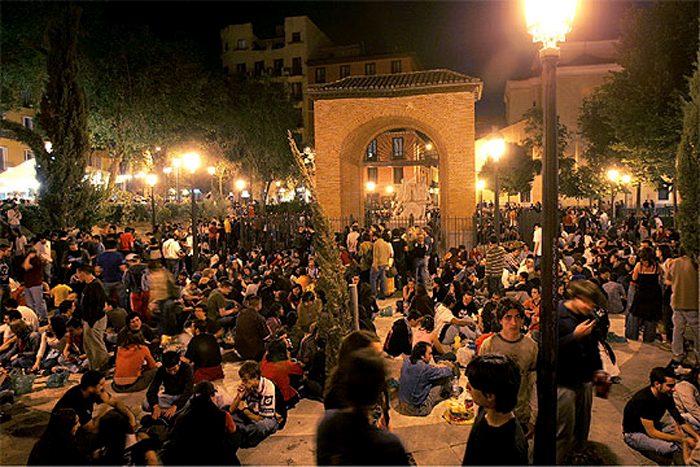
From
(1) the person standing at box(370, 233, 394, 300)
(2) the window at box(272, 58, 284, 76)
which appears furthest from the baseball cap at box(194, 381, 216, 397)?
(2) the window at box(272, 58, 284, 76)

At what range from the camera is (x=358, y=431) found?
255cm

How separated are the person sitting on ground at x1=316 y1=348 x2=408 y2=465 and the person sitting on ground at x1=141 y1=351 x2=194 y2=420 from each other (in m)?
3.49

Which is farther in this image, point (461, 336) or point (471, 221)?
point (471, 221)

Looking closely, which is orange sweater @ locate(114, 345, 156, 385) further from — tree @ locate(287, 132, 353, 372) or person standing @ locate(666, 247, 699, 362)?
person standing @ locate(666, 247, 699, 362)

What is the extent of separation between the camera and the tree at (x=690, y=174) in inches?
328

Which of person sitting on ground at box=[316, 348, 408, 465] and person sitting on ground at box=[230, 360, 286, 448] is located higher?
person sitting on ground at box=[316, 348, 408, 465]

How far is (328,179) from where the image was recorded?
894 inches

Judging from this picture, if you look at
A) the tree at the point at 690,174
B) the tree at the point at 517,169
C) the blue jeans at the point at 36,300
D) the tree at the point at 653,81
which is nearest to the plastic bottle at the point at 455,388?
the tree at the point at 690,174

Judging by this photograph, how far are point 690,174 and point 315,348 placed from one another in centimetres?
686

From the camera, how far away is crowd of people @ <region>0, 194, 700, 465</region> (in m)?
3.04

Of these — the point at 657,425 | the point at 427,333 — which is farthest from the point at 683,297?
the point at 427,333

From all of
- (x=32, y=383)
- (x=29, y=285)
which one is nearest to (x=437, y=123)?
(x=29, y=285)

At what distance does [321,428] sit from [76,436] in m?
2.51

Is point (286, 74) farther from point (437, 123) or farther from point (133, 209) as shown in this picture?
point (437, 123)
